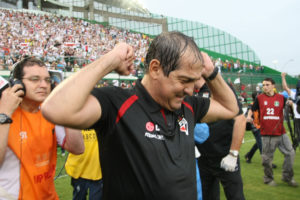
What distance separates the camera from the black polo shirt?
1440mm

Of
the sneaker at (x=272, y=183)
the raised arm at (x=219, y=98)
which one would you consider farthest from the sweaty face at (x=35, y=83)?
the sneaker at (x=272, y=183)

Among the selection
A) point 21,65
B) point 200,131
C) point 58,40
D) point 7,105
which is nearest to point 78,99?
point 7,105

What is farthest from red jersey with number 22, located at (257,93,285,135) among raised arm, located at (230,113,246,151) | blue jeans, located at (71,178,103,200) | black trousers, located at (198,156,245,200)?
blue jeans, located at (71,178,103,200)

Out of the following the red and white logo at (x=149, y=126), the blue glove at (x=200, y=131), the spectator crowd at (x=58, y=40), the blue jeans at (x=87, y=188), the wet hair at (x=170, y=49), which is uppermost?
the spectator crowd at (x=58, y=40)

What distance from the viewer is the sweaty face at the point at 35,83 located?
2.25 metres

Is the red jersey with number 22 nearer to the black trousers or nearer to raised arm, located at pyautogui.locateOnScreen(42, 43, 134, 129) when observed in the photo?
the black trousers

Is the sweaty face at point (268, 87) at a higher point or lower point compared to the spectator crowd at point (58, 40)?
lower

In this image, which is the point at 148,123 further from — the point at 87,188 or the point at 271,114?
the point at 271,114

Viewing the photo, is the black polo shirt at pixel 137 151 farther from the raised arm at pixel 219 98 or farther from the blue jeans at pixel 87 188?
the blue jeans at pixel 87 188

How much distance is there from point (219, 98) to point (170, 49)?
730 mm

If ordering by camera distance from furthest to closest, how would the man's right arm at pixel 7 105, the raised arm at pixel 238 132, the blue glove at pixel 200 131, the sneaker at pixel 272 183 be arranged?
1. the sneaker at pixel 272 183
2. the raised arm at pixel 238 132
3. the blue glove at pixel 200 131
4. the man's right arm at pixel 7 105

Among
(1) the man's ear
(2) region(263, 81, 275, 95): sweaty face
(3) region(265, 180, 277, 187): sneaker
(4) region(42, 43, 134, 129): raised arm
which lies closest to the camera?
(4) region(42, 43, 134, 129): raised arm

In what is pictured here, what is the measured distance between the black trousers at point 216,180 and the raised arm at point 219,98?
181 centimetres

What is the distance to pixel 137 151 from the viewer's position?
145cm
